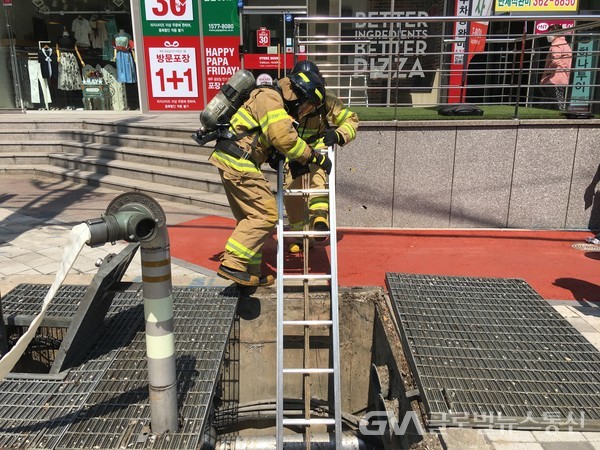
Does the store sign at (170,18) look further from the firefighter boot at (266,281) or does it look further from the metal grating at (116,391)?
the metal grating at (116,391)

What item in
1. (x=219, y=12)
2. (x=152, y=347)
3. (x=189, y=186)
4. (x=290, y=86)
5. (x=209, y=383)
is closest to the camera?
(x=152, y=347)

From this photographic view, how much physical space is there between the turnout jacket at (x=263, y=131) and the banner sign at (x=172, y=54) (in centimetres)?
866

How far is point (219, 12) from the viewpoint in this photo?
38.0 feet

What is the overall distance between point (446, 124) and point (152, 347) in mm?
4964

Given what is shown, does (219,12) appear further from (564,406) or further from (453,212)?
(564,406)

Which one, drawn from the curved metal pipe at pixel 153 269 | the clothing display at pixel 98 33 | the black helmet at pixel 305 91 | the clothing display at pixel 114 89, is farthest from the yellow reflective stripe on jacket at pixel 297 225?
the clothing display at pixel 98 33

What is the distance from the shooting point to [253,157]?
12.9 feet

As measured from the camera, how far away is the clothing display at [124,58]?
482 inches

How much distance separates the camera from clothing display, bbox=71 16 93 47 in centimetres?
1267

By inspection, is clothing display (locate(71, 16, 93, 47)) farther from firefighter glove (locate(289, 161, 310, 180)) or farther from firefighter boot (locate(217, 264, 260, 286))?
firefighter boot (locate(217, 264, 260, 286))

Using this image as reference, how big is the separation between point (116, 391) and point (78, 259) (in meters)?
2.73

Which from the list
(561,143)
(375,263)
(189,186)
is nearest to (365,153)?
(375,263)

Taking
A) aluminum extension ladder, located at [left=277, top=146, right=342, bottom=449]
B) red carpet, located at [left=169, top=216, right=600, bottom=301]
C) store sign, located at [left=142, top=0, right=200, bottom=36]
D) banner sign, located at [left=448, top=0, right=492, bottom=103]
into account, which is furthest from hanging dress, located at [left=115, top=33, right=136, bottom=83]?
aluminum extension ladder, located at [left=277, top=146, right=342, bottom=449]

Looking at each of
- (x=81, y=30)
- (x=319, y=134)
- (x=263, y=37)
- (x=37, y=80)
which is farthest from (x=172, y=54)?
(x=319, y=134)
